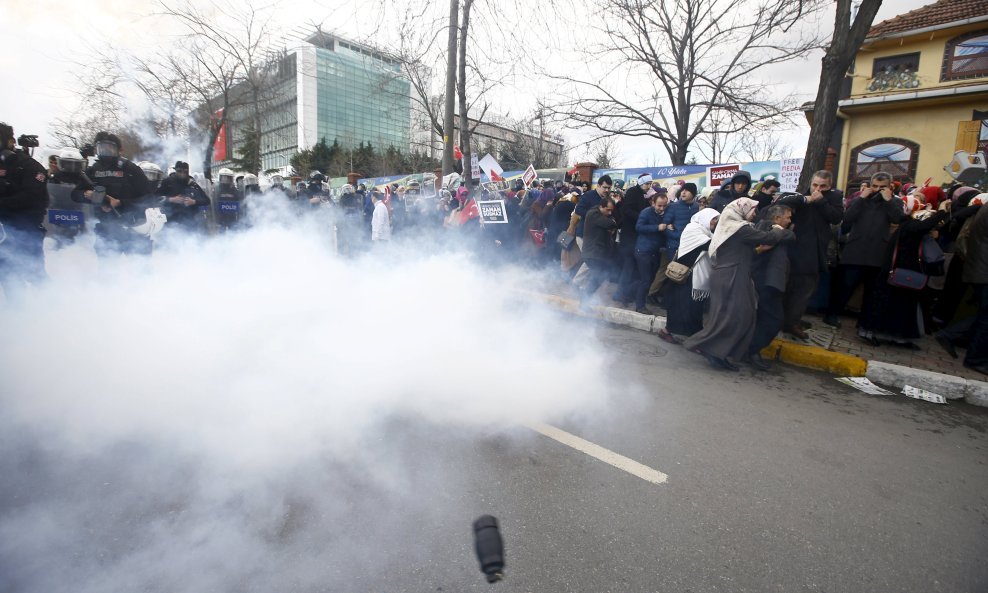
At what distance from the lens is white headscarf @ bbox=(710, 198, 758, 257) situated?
4.27m

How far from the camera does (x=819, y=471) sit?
2.62 meters

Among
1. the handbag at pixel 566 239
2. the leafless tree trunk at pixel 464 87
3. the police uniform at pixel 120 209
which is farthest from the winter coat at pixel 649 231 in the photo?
the police uniform at pixel 120 209

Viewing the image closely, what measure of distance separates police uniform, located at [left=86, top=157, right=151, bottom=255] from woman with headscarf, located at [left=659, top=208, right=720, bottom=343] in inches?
249

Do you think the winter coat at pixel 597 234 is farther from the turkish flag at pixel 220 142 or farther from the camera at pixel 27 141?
the turkish flag at pixel 220 142

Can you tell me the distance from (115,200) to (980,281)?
9610mm

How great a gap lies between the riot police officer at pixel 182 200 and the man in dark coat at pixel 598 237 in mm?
5890

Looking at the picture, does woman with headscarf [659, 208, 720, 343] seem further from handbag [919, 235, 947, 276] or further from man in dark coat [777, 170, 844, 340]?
handbag [919, 235, 947, 276]

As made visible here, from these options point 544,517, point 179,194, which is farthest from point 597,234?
point 179,194

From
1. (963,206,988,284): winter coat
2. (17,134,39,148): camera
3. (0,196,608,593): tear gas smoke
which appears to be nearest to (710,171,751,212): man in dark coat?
(963,206,988,284): winter coat

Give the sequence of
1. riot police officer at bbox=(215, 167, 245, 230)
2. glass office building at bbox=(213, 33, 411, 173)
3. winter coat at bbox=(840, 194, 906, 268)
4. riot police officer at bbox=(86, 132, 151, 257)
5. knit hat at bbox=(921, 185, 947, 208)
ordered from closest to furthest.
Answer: winter coat at bbox=(840, 194, 906, 268), knit hat at bbox=(921, 185, 947, 208), riot police officer at bbox=(86, 132, 151, 257), riot police officer at bbox=(215, 167, 245, 230), glass office building at bbox=(213, 33, 411, 173)

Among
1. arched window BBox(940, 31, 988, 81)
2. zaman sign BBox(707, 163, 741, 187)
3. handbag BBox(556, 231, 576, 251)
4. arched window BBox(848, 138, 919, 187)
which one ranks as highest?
arched window BBox(940, 31, 988, 81)

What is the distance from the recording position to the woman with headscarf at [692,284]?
15.5ft

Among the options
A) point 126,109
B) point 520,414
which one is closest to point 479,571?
point 520,414

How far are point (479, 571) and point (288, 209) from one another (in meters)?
9.22
